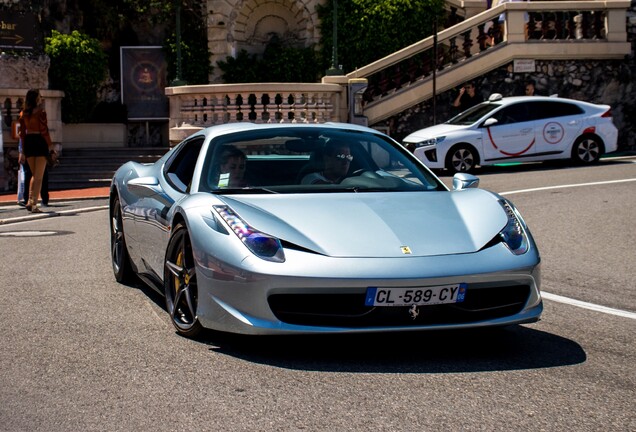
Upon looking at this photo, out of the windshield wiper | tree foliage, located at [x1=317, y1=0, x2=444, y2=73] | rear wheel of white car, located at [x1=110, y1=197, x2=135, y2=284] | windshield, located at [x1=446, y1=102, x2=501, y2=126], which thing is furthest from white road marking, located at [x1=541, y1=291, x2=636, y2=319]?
tree foliage, located at [x1=317, y1=0, x2=444, y2=73]

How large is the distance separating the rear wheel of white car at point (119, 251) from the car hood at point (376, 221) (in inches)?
94.9

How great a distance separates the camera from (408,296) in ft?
19.6

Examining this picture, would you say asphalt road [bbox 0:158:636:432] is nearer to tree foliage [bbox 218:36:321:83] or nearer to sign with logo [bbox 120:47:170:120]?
sign with logo [bbox 120:47:170:120]

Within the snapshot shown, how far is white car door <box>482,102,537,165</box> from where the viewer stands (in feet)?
73.6

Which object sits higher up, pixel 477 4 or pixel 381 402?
pixel 477 4

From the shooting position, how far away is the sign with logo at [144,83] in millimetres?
31172

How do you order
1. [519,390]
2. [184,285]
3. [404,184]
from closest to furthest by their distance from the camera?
[519,390]
[184,285]
[404,184]

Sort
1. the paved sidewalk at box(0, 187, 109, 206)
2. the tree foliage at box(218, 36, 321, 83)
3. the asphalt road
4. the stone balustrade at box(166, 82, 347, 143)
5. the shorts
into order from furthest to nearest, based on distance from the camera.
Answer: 1. the tree foliage at box(218, 36, 321, 83)
2. the stone balustrade at box(166, 82, 347, 143)
3. the paved sidewalk at box(0, 187, 109, 206)
4. the shorts
5. the asphalt road

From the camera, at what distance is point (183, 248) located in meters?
6.75

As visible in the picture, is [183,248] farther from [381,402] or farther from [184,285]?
[381,402]

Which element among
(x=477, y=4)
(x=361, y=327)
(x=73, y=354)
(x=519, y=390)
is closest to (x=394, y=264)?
(x=361, y=327)

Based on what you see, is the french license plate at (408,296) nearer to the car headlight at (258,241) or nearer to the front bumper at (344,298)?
the front bumper at (344,298)

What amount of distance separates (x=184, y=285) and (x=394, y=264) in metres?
1.39

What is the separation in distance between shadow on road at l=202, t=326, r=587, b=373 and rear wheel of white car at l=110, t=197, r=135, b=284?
238cm
